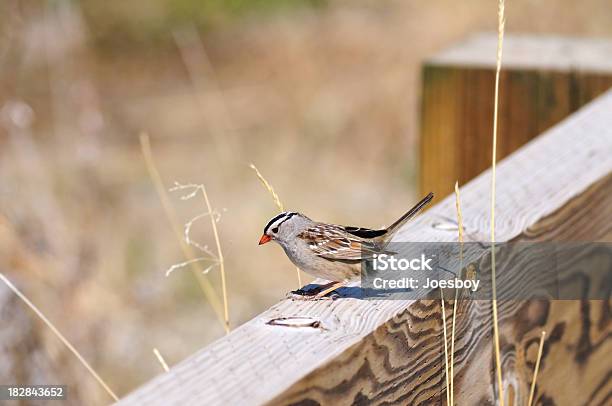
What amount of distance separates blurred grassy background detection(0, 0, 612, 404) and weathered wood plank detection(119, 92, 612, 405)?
74.1 inches

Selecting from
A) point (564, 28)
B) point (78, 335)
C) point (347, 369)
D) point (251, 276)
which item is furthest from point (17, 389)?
point (564, 28)

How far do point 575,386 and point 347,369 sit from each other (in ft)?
3.14

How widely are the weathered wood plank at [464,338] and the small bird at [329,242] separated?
0.19ft

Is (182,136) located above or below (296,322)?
above

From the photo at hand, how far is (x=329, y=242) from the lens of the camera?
93.4 inches

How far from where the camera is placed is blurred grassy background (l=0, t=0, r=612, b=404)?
15.0 feet

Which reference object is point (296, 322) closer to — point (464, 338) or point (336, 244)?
point (464, 338)

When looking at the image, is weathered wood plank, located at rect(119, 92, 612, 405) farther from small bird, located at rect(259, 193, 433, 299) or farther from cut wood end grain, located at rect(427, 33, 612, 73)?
cut wood end grain, located at rect(427, 33, 612, 73)

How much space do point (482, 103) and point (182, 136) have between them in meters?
4.11

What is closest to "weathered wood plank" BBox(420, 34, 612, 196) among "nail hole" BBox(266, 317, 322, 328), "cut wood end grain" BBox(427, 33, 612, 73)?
"cut wood end grain" BBox(427, 33, 612, 73)

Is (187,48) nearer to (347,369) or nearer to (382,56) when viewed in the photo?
(382,56)

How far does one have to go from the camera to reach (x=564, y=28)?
739 cm

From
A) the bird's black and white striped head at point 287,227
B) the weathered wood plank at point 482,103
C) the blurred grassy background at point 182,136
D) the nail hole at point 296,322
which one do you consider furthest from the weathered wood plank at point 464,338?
the blurred grassy background at point 182,136

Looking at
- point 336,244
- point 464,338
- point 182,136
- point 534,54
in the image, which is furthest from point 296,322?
point 182,136
